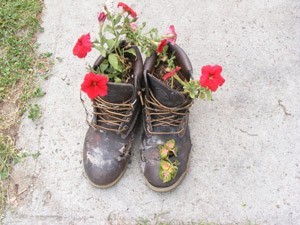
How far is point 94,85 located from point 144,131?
1.34 feet

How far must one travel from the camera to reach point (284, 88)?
2.08 m

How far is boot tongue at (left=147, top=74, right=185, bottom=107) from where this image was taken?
1.58 m

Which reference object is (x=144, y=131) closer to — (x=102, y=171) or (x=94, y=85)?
(x=102, y=171)

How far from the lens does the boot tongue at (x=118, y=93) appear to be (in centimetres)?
158

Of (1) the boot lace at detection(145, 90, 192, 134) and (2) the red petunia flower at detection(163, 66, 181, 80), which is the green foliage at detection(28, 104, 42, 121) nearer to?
(1) the boot lace at detection(145, 90, 192, 134)

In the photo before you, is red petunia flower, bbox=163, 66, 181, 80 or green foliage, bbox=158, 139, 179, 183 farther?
green foliage, bbox=158, 139, 179, 183

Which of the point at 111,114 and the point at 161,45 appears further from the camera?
the point at 111,114

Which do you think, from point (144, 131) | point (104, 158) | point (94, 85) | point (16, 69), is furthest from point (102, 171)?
point (16, 69)

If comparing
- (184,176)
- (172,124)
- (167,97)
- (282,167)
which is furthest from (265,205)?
(167,97)

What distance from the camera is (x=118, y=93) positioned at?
1.62m

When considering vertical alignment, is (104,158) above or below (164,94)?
below

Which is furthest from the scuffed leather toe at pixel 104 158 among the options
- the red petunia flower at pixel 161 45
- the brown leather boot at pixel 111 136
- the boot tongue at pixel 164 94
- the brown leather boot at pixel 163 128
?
the red petunia flower at pixel 161 45

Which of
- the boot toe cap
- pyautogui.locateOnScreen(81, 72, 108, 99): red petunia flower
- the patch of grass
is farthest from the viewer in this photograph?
the patch of grass

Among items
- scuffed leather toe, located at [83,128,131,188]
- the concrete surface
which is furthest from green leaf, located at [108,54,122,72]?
the concrete surface
